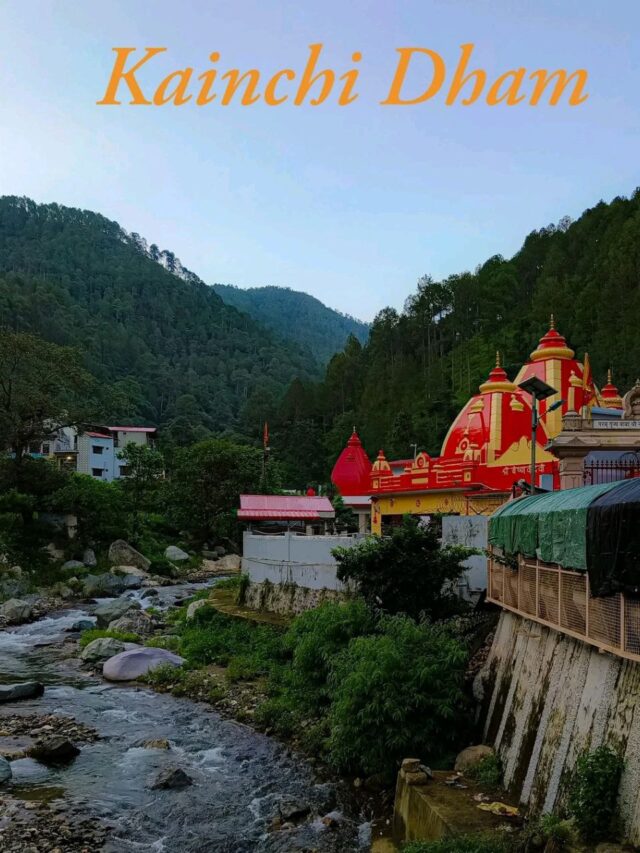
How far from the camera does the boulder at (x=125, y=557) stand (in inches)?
1695

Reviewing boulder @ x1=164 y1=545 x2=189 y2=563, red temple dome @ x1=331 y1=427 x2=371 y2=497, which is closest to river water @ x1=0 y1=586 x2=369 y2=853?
red temple dome @ x1=331 y1=427 x2=371 y2=497

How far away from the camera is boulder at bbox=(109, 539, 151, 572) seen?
4306 cm

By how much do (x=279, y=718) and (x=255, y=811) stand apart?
393 cm

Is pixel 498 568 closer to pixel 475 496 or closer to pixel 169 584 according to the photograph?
pixel 475 496

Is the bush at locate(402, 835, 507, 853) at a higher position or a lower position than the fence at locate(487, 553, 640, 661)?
lower

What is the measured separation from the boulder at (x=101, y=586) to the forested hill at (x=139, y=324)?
53074mm

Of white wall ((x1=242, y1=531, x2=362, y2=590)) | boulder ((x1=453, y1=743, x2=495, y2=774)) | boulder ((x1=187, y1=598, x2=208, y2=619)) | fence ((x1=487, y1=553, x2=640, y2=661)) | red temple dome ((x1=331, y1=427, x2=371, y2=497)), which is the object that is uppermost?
red temple dome ((x1=331, y1=427, x2=371, y2=497))

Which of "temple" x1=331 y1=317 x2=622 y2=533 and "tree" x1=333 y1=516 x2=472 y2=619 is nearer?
"tree" x1=333 y1=516 x2=472 y2=619

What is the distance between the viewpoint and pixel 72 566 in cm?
3962

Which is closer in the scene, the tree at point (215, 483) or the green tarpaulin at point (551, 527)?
the green tarpaulin at point (551, 527)

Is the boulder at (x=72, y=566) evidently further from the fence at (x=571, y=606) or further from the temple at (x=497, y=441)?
the fence at (x=571, y=606)

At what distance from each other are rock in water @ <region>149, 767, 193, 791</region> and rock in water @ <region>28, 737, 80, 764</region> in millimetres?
2141

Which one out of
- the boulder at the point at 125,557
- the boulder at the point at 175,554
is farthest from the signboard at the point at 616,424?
the boulder at the point at 175,554

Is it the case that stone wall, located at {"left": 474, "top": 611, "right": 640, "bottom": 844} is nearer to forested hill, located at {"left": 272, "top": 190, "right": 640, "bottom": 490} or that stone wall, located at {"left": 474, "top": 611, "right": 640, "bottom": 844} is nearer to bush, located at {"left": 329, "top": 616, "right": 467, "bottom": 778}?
bush, located at {"left": 329, "top": 616, "right": 467, "bottom": 778}
